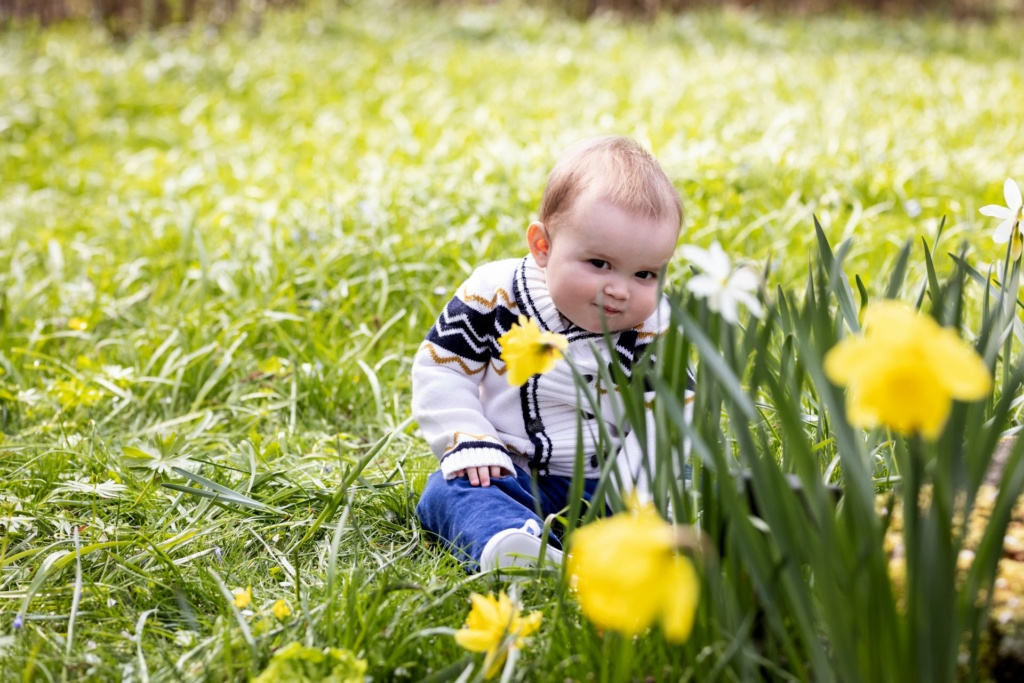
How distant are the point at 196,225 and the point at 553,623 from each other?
2.90 m

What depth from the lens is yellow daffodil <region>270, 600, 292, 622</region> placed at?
1.42m

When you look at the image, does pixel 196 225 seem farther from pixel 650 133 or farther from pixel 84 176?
pixel 650 133

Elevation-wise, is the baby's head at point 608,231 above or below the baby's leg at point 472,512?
above

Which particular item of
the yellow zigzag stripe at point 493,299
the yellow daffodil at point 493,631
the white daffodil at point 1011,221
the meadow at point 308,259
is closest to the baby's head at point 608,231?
the yellow zigzag stripe at point 493,299

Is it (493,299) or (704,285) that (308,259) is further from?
(704,285)

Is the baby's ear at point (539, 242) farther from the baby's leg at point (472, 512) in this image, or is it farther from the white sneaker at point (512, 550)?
the white sneaker at point (512, 550)

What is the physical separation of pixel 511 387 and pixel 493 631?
33.2 inches

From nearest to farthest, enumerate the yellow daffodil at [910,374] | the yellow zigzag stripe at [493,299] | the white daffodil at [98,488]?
the yellow daffodil at [910,374] < the white daffodil at [98,488] < the yellow zigzag stripe at [493,299]

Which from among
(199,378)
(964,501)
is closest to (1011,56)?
(199,378)

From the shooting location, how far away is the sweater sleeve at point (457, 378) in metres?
1.92

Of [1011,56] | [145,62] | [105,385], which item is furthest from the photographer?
[1011,56]

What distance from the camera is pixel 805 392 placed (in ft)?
6.99

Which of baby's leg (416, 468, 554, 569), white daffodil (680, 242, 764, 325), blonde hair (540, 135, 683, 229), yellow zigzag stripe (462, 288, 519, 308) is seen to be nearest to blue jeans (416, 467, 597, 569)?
baby's leg (416, 468, 554, 569)

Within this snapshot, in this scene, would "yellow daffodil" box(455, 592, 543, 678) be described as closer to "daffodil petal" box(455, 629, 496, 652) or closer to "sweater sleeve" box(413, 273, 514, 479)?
"daffodil petal" box(455, 629, 496, 652)
